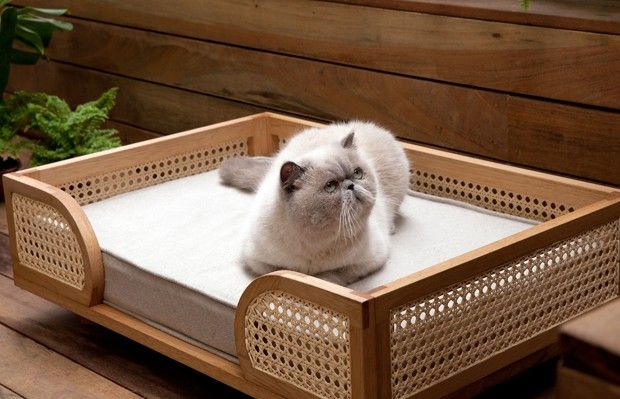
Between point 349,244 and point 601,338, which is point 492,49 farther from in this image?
point 601,338

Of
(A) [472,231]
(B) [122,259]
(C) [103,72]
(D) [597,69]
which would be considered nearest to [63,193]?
(B) [122,259]

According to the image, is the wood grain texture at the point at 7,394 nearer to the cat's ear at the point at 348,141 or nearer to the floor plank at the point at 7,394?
the floor plank at the point at 7,394

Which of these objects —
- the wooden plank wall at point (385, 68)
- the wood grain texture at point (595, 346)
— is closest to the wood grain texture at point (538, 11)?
the wooden plank wall at point (385, 68)

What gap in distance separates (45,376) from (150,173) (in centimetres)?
68

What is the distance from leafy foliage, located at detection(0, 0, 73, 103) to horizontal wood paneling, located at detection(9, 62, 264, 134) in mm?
355

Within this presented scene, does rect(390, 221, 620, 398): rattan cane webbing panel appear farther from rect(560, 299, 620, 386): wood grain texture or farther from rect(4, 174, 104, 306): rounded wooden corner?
rect(560, 299, 620, 386): wood grain texture

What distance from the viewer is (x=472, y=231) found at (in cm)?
222

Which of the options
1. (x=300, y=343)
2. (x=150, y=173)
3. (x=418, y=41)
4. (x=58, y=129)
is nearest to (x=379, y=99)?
(x=418, y=41)

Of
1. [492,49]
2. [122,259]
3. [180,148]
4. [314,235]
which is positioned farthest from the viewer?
[180,148]

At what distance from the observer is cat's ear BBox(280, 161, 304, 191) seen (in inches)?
70.7

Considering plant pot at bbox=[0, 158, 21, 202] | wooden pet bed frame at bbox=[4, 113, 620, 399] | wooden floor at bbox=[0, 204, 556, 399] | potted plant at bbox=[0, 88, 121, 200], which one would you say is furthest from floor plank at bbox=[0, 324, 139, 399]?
plant pot at bbox=[0, 158, 21, 202]

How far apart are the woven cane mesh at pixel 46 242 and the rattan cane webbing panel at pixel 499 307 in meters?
0.83

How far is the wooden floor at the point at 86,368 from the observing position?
2053 millimetres

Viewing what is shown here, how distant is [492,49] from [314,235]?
0.88m
